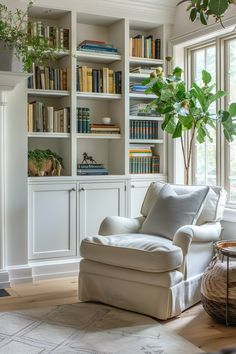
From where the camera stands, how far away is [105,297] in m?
3.54

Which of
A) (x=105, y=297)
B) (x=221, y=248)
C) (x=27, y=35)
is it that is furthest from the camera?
(x=27, y=35)

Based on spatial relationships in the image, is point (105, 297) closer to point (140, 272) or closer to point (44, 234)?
point (140, 272)

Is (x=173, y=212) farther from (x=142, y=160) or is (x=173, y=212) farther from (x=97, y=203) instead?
(x=142, y=160)

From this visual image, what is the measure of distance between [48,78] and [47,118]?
365 millimetres

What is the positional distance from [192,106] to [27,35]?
1519 mm

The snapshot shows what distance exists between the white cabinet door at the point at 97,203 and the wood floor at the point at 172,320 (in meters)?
0.52

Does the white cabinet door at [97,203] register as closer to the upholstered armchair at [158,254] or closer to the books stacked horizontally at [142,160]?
the books stacked horizontally at [142,160]

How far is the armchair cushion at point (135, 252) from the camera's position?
10.6 ft

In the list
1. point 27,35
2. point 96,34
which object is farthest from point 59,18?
point 27,35

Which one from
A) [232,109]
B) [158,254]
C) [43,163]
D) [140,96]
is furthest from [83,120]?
[158,254]

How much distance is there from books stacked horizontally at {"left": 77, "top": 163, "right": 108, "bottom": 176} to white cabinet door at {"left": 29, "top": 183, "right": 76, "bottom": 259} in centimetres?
20

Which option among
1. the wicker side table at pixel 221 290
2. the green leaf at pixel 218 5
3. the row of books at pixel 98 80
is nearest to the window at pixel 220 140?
the row of books at pixel 98 80

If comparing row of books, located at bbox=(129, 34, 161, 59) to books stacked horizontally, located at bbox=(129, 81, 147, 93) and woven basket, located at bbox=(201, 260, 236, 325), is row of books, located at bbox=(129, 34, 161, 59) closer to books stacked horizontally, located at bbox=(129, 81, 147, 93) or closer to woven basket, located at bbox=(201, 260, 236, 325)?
books stacked horizontally, located at bbox=(129, 81, 147, 93)

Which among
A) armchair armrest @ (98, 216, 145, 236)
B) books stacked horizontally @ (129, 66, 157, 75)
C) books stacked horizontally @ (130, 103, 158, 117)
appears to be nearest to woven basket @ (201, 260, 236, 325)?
armchair armrest @ (98, 216, 145, 236)
